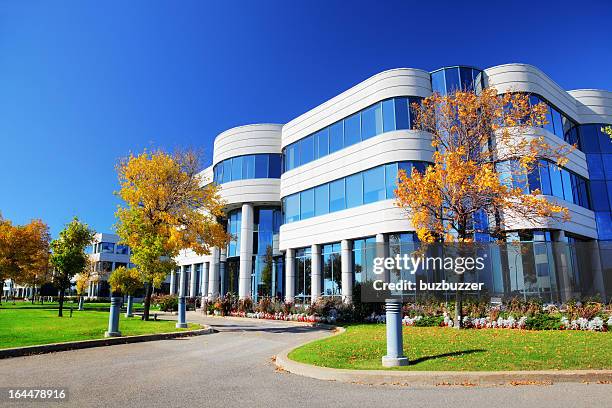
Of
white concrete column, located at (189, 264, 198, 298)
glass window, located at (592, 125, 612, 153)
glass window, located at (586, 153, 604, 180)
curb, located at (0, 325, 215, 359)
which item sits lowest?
curb, located at (0, 325, 215, 359)

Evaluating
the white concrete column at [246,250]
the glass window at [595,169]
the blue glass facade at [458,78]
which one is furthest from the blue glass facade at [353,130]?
the glass window at [595,169]

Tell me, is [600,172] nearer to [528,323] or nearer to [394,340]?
[528,323]

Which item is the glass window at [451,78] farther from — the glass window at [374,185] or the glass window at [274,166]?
the glass window at [274,166]

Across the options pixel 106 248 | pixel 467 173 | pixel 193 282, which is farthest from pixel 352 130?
pixel 106 248

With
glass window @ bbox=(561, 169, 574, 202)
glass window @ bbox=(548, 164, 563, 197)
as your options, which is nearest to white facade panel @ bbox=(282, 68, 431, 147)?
glass window @ bbox=(548, 164, 563, 197)

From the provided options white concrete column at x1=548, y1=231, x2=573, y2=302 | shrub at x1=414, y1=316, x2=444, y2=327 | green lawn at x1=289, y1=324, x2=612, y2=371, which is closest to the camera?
green lawn at x1=289, y1=324, x2=612, y2=371

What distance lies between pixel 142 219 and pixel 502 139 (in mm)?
17682

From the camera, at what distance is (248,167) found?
3684cm

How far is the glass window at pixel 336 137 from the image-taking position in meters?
30.9

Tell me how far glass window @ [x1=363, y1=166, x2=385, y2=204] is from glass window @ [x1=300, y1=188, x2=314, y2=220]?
5.51 m

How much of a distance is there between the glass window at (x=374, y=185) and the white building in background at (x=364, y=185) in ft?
0.23

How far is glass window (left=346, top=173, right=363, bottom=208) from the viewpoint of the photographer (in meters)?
28.3

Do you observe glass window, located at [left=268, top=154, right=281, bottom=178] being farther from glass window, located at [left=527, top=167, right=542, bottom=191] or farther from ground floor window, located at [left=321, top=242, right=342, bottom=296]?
glass window, located at [left=527, top=167, right=542, bottom=191]

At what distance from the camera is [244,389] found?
7723 mm
